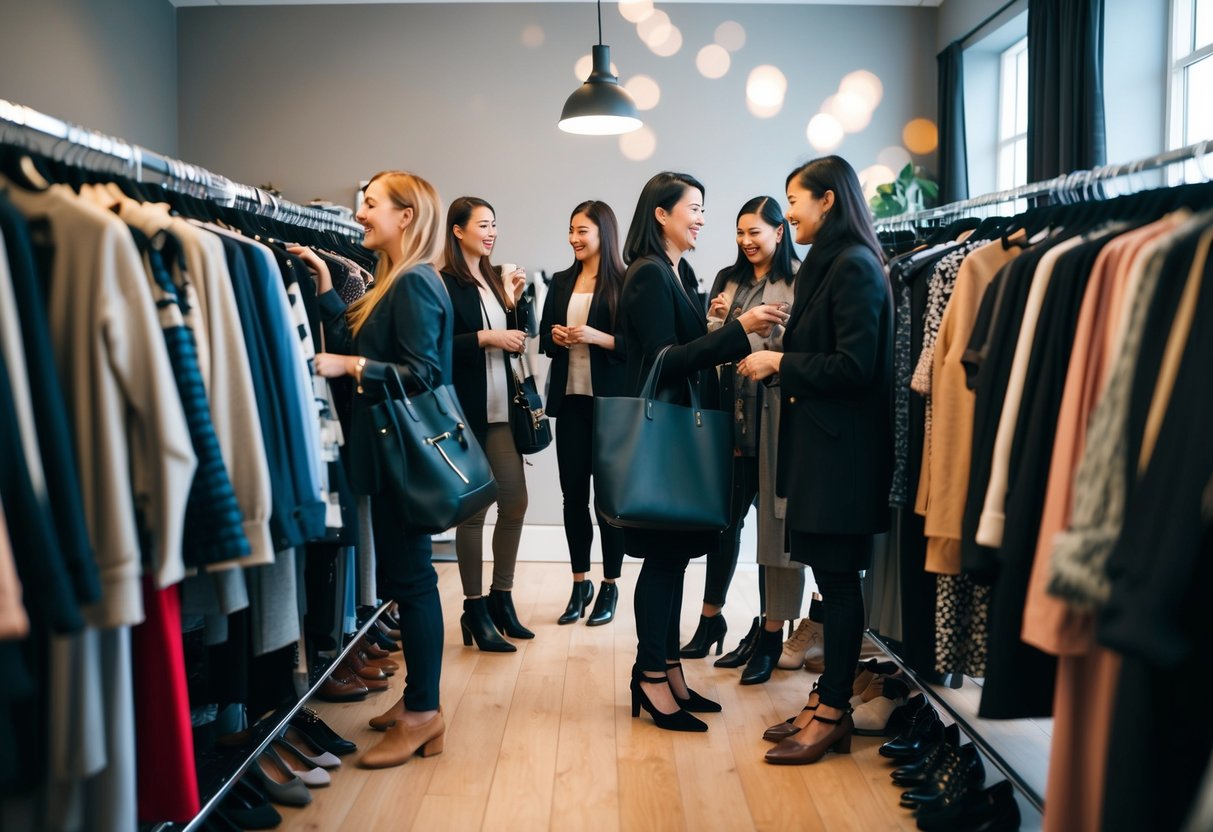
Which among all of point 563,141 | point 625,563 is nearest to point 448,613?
point 625,563

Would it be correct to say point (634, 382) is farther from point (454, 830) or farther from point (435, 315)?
point (454, 830)

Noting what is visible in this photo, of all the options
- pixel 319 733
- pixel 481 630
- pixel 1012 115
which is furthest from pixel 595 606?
pixel 1012 115

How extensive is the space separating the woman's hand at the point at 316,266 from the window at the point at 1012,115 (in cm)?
378

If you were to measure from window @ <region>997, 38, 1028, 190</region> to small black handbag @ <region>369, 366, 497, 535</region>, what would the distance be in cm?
367

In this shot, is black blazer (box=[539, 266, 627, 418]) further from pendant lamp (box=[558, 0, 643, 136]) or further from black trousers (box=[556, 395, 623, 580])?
pendant lamp (box=[558, 0, 643, 136])

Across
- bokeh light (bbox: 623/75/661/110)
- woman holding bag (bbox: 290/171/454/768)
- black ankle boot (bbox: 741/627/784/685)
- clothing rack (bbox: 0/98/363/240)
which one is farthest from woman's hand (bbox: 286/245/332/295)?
bokeh light (bbox: 623/75/661/110)

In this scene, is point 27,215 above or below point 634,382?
above

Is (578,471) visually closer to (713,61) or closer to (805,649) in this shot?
(805,649)

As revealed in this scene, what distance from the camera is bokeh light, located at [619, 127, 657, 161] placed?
17.3ft

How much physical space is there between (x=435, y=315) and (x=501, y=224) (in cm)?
309

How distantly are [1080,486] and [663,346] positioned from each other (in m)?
1.37

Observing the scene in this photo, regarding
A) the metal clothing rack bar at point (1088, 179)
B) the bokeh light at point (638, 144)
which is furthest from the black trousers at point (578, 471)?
the bokeh light at point (638, 144)

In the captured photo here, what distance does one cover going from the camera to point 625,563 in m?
5.13

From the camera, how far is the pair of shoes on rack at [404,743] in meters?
2.46
